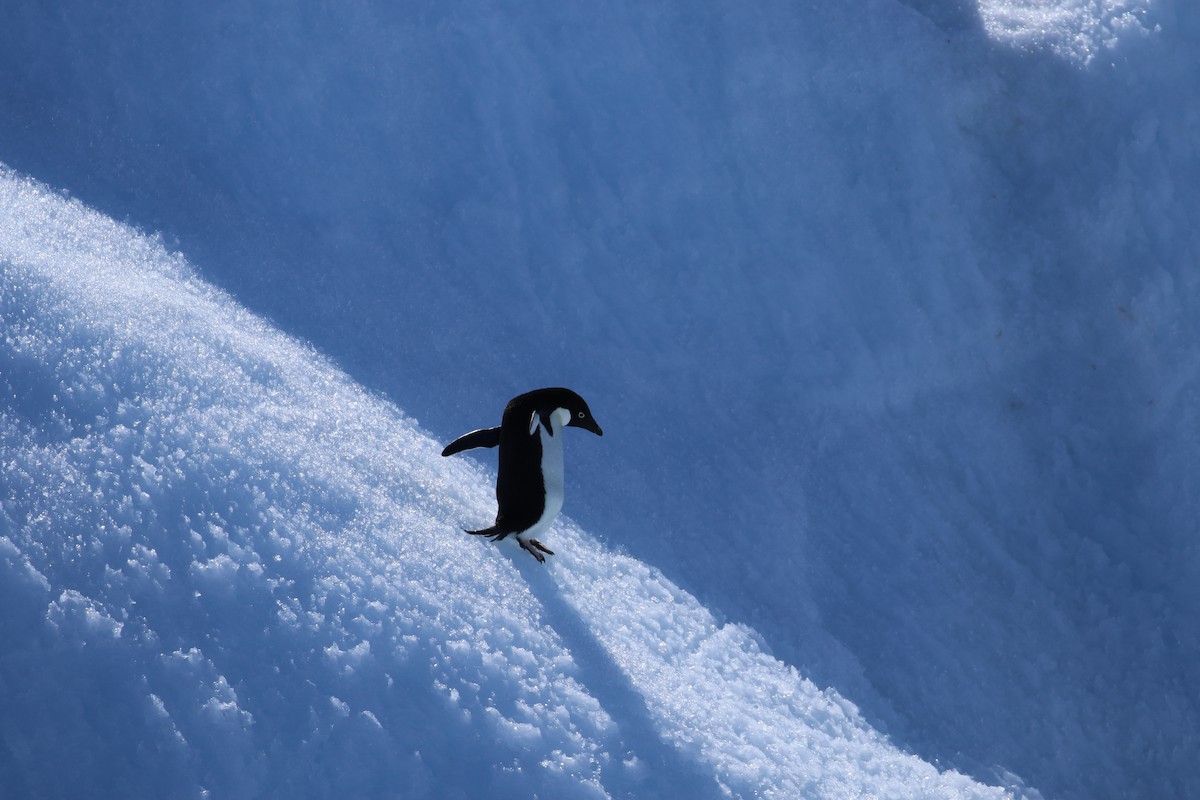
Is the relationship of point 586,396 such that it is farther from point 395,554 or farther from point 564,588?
point 395,554

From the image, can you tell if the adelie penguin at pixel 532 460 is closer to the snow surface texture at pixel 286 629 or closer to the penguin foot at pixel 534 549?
the penguin foot at pixel 534 549

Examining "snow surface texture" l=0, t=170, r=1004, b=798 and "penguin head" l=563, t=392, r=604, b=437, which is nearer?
"snow surface texture" l=0, t=170, r=1004, b=798

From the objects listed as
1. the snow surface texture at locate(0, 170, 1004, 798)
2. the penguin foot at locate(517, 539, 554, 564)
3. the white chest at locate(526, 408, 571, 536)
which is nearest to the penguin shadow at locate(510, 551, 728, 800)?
the snow surface texture at locate(0, 170, 1004, 798)

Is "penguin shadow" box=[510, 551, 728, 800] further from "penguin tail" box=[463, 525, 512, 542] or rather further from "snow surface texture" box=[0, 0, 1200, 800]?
"snow surface texture" box=[0, 0, 1200, 800]

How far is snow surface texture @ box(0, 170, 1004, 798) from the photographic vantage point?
9.53 feet

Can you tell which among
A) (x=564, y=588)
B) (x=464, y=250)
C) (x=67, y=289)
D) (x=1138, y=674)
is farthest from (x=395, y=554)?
(x=1138, y=674)

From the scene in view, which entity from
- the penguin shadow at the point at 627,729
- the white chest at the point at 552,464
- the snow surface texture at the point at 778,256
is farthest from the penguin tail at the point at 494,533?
the snow surface texture at the point at 778,256

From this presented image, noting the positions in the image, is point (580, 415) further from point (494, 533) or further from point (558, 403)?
point (494, 533)

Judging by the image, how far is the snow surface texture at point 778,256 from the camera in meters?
5.35

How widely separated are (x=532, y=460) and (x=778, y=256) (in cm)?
295

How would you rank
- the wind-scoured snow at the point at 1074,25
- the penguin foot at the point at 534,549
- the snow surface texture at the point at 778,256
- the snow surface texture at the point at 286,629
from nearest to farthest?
the snow surface texture at the point at 286,629
the penguin foot at the point at 534,549
the snow surface texture at the point at 778,256
the wind-scoured snow at the point at 1074,25

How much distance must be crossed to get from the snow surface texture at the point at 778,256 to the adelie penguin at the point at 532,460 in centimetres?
109

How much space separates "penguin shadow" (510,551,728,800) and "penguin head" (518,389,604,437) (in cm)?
66

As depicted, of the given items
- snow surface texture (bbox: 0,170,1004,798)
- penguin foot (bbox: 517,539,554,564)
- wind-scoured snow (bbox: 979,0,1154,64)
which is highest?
wind-scoured snow (bbox: 979,0,1154,64)
